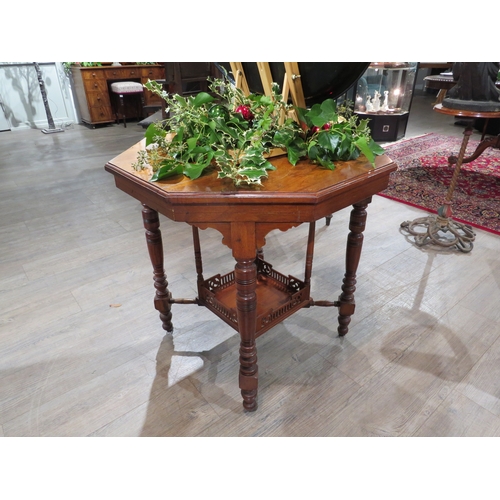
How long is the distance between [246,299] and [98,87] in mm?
6268

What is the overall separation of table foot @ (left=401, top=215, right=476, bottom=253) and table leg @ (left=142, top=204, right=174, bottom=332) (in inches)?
68.1

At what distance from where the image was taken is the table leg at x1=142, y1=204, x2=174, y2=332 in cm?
142

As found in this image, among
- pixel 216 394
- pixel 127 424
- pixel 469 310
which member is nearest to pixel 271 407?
pixel 216 394

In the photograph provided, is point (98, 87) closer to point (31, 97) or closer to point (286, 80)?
point (31, 97)

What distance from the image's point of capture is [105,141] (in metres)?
5.37

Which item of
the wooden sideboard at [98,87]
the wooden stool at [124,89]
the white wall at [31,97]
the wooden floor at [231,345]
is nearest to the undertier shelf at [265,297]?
the wooden floor at [231,345]

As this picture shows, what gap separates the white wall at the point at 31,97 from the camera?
591 cm

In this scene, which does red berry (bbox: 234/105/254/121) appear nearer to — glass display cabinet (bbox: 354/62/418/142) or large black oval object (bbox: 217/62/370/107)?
large black oval object (bbox: 217/62/370/107)

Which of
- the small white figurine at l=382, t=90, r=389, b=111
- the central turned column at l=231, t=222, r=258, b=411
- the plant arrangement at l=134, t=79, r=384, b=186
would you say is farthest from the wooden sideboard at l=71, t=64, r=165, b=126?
the central turned column at l=231, t=222, r=258, b=411

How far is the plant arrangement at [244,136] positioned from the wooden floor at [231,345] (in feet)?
2.86

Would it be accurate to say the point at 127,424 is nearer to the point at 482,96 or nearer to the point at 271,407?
the point at 271,407

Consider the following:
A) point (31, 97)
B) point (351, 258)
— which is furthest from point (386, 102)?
point (31, 97)

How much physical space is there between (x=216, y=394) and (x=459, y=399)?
0.94m

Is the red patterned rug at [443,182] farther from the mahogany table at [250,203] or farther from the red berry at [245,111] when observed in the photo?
the red berry at [245,111]
